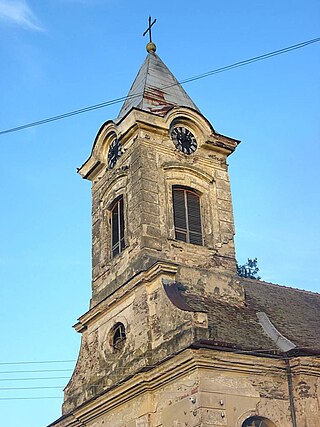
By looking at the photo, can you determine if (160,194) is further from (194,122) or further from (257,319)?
(257,319)

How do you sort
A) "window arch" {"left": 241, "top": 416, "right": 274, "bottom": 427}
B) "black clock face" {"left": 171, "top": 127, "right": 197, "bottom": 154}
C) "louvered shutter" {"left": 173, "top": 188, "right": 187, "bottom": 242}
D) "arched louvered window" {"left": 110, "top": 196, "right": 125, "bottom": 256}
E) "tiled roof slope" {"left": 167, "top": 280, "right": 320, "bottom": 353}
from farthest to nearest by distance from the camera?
1. "black clock face" {"left": 171, "top": 127, "right": 197, "bottom": 154}
2. "arched louvered window" {"left": 110, "top": 196, "right": 125, "bottom": 256}
3. "louvered shutter" {"left": 173, "top": 188, "right": 187, "bottom": 242}
4. "tiled roof slope" {"left": 167, "top": 280, "right": 320, "bottom": 353}
5. "window arch" {"left": 241, "top": 416, "right": 274, "bottom": 427}

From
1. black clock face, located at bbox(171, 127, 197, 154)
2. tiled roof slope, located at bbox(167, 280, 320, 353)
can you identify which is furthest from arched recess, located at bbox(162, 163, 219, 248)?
tiled roof slope, located at bbox(167, 280, 320, 353)

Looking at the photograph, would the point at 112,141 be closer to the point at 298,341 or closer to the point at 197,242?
the point at 197,242

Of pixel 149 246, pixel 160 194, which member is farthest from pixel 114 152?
pixel 149 246

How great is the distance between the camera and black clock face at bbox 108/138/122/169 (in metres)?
25.5

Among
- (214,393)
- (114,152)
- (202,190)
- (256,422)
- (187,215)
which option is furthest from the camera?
(114,152)

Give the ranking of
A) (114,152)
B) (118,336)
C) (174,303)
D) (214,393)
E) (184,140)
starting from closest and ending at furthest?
(214,393) → (174,303) → (118,336) → (184,140) → (114,152)

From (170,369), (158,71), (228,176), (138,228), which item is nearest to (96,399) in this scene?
(170,369)

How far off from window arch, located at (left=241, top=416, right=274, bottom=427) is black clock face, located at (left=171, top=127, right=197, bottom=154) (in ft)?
32.4

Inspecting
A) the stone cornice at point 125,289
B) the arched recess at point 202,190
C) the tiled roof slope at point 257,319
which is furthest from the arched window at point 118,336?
the arched recess at point 202,190

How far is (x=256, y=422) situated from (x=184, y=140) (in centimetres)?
1042

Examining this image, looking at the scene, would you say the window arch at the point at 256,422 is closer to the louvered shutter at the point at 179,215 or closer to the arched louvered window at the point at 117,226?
the louvered shutter at the point at 179,215

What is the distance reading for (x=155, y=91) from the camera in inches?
1027

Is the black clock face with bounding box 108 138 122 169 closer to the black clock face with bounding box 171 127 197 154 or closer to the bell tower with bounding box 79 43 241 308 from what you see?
the bell tower with bounding box 79 43 241 308
